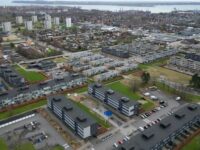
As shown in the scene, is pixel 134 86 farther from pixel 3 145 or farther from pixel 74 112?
pixel 3 145

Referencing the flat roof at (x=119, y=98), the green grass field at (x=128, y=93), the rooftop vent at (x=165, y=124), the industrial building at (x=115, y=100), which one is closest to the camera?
the rooftop vent at (x=165, y=124)

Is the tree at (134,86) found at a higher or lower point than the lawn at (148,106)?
higher

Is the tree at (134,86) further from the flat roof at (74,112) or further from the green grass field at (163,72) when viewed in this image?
the flat roof at (74,112)

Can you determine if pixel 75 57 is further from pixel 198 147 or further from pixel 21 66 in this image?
pixel 198 147

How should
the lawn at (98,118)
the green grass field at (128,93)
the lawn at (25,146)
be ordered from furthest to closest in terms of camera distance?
the green grass field at (128,93), the lawn at (98,118), the lawn at (25,146)

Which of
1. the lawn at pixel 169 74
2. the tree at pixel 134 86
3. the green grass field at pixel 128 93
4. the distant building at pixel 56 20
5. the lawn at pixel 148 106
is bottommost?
the lawn at pixel 148 106

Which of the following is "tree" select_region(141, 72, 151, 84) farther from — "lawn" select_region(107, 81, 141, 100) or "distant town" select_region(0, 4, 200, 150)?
"lawn" select_region(107, 81, 141, 100)

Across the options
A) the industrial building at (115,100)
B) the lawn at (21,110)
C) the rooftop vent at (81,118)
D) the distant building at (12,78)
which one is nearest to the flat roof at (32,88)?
the lawn at (21,110)
